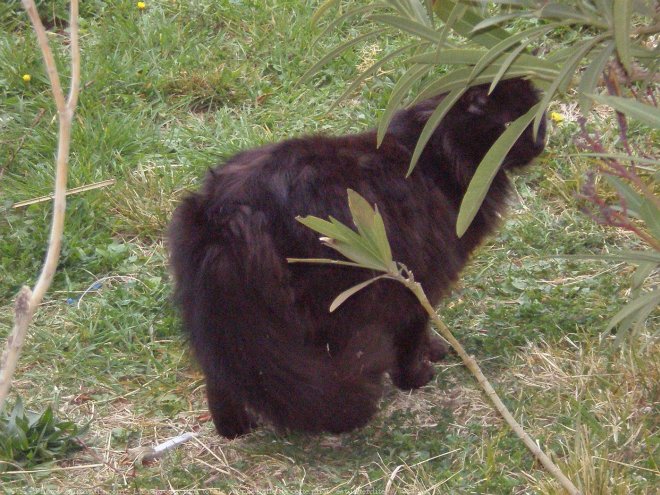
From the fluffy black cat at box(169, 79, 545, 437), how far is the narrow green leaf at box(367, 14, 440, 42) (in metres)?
0.53

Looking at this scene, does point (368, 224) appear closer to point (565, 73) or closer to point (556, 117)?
point (565, 73)

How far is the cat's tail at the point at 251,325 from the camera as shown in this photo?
2.78 metres

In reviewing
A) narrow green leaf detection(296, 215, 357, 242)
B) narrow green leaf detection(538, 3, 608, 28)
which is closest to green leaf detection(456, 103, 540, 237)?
narrow green leaf detection(538, 3, 608, 28)

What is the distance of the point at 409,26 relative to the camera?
2564 millimetres

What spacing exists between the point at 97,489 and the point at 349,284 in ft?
3.14

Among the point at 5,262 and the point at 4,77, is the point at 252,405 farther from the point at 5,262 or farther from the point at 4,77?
the point at 4,77

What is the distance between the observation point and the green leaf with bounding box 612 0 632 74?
6.78ft

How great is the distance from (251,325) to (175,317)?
95cm

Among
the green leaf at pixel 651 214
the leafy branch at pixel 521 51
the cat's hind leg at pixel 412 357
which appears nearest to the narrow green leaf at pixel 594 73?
the leafy branch at pixel 521 51

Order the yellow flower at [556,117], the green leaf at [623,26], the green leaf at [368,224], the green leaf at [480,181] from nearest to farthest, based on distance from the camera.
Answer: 1. the green leaf at [623,26]
2. the green leaf at [368,224]
3. the green leaf at [480,181]
4. the yellow flower at [556,117]

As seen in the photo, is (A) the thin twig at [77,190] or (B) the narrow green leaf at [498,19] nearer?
(B) the narrow green leaf at [498,19]

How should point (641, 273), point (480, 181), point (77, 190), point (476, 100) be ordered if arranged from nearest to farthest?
1. point (480, 181)
2. point (641, 273)
3. point (77, 190)
4. point (476, 100)

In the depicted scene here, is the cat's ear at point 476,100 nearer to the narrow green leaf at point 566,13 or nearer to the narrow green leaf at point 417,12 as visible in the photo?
the narrow green leaf at point 417,12

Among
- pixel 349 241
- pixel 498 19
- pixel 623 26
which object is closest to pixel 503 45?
pixel 498 19
